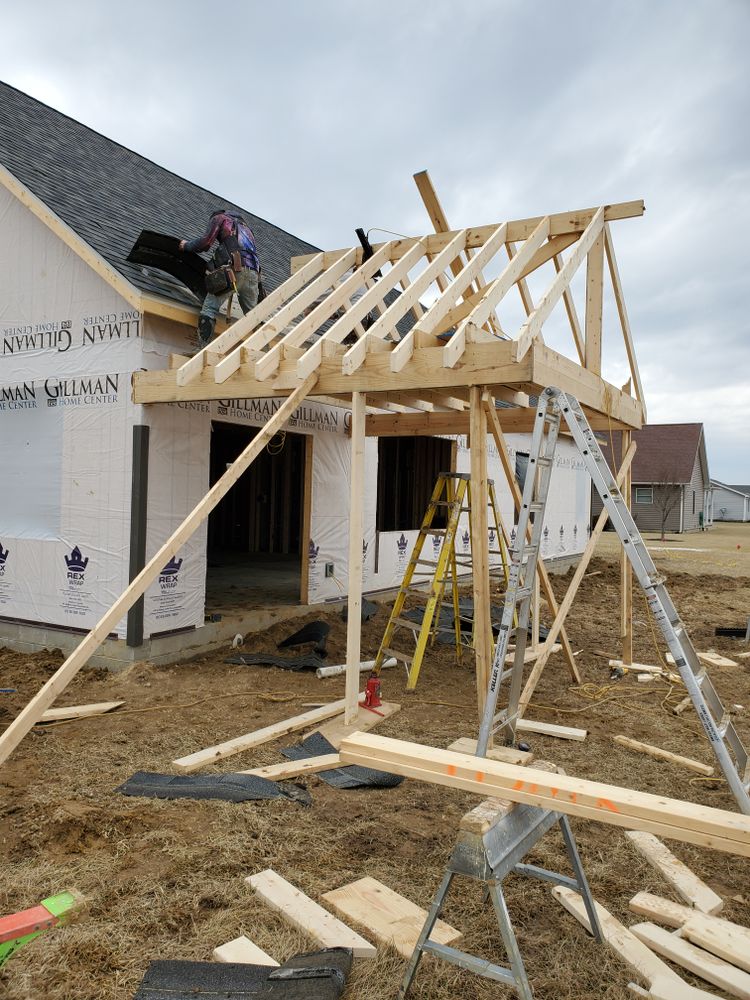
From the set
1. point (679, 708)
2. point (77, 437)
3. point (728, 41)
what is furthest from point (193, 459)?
point (728, 41)

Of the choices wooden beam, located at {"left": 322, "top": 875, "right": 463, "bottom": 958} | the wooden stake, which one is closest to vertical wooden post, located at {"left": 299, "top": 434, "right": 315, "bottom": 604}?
the wooden stake

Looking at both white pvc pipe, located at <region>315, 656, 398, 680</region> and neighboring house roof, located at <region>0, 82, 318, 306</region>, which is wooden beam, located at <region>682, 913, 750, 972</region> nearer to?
white pvc pipe, located at <region>315, 656, 398, 680</region>

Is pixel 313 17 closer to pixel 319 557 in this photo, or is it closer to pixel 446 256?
pixel 446 256

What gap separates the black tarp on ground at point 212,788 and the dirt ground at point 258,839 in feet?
0.28

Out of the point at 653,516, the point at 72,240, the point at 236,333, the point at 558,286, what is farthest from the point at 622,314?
the point at 653,516

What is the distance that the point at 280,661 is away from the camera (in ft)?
26.1

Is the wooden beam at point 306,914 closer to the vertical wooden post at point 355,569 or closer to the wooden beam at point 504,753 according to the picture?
the wooden beam at point 504,753

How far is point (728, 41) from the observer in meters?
5.59

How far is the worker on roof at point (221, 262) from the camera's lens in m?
7.69

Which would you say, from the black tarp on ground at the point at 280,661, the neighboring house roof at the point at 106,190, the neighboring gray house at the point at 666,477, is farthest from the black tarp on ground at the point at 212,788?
the neighboring gray house at the point at 666,477

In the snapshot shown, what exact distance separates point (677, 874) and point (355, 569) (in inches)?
128

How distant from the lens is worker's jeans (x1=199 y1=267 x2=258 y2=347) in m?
7.84

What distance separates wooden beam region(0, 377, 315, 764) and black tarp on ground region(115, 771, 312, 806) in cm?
76

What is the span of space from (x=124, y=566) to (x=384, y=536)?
546 centimetres
